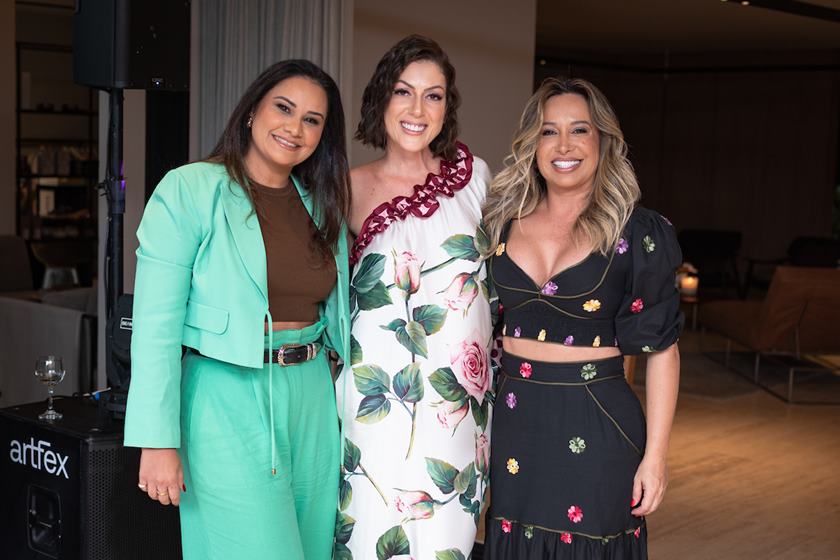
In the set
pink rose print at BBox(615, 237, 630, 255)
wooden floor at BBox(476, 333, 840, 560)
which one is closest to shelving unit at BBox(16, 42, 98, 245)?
wooden floor at BBox(476, 333, 840, 560)

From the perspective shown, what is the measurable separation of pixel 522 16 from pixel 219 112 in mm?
3353

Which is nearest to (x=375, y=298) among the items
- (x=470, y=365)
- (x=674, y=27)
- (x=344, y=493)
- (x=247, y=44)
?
(x=470, y=365)

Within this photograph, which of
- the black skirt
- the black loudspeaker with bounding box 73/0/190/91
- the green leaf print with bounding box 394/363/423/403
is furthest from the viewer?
the black loudspeaker with bounding box 73/0/190/91

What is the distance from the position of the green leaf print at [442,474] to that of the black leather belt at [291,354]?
442 mm

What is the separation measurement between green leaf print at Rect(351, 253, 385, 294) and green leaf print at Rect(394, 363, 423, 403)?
0.77 feet

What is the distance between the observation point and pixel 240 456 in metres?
Answer: 2.42

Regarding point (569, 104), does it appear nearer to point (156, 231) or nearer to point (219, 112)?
point (156, 231)

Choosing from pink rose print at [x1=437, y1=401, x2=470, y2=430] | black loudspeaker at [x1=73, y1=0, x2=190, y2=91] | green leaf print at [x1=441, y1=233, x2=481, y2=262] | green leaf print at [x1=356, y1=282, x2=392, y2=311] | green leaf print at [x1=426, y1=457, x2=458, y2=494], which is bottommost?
green leaf print at [x1=426, y1=457, x2=458, y2=494]

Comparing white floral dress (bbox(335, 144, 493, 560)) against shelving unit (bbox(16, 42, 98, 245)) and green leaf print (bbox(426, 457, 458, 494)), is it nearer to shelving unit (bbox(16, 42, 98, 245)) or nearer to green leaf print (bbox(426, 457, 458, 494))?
green leaf print (bbox(426, 457, 458, 494))

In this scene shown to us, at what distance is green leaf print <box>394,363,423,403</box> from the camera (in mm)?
2736

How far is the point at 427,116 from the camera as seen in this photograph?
2.82 metres

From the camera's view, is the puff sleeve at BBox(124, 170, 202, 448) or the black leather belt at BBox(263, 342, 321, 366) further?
the black leather belt at BBox(263, 342, 321, 366)

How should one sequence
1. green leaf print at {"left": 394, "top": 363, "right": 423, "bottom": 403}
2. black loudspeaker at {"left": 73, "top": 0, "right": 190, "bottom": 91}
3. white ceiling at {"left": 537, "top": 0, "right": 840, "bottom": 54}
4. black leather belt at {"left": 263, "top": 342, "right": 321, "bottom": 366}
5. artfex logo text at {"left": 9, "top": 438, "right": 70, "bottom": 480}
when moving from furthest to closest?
white ceiling at {"left": 537, "top": 0, "right": 840, "bottom": 54}, black loudspeaker at {"left": 73, "top": 0, "right": 190, "bottom": 91}, artfex logo text at {"left": 9, "top": 438, "right": 70, "bottom": 480}, green leaf print at {"left": 394, "top": 363, "right": 423, "bottom": 403}, black leather belt at {"left": 263, "top": 342, "right": 321, "bottom": 366}

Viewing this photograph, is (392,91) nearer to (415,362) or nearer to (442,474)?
(415,362)
